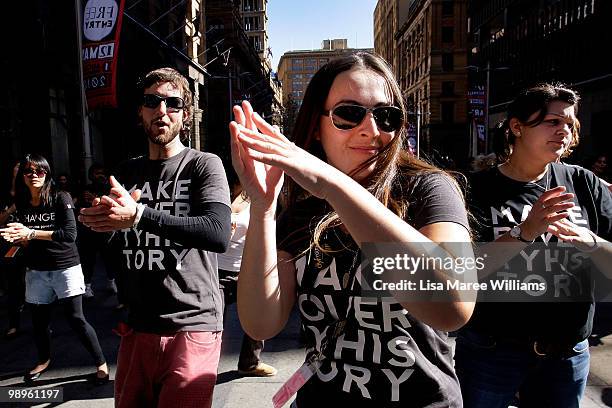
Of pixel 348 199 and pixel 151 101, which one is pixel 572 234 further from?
pixel 151 101

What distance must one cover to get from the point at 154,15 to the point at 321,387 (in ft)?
70.7

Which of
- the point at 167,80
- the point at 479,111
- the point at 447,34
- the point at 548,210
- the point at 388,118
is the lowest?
the point at 548,210

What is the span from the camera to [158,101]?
8.25 feet

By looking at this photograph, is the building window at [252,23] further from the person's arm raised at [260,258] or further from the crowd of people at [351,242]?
the person's arm raised at [260,258]

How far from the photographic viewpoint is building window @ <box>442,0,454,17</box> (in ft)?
171

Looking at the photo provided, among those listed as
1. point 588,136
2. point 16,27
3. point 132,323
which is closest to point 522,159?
point 132,323

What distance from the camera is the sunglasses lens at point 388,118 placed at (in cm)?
142

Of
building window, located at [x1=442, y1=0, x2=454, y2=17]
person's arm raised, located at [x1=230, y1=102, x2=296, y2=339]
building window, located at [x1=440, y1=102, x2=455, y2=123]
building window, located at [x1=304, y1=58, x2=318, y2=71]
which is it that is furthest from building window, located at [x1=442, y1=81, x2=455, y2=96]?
building window, located at [x1=304, y1=58, x2=318, y2=71]

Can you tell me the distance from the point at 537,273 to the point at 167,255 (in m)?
1.79

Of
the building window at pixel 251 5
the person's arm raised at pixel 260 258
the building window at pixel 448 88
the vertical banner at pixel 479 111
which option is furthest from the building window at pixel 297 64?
the person's arm raised at pixel 260 258

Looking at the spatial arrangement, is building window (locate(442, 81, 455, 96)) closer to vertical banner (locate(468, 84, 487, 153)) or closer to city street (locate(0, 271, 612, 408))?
vertical banner (locate(468, 84, 487, 153))

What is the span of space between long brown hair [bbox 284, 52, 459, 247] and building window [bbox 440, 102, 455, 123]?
5333cm

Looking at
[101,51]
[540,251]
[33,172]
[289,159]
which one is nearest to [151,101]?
[289,159]

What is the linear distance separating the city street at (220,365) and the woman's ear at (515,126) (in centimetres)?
236
